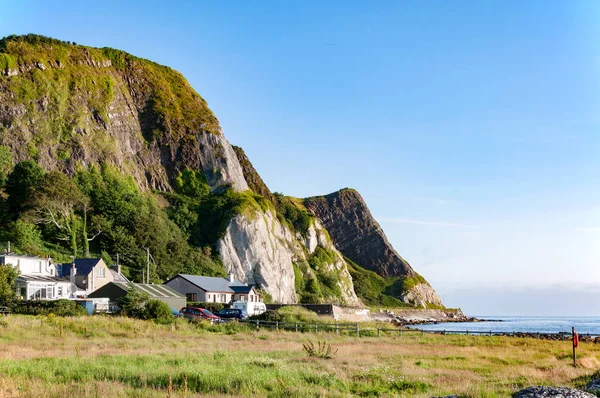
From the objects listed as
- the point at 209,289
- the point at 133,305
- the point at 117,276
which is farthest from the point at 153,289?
the point at 133,305

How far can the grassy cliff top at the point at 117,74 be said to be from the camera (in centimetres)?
10450

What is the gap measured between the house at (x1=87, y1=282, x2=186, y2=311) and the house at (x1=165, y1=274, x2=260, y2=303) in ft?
29.3

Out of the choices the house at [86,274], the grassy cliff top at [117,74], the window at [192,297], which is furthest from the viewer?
the grassy cliff top at [117,74]

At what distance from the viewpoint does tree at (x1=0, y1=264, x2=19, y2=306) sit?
51406mm

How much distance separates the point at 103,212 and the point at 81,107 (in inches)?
986

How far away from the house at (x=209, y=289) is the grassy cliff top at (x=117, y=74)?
42.2 meters

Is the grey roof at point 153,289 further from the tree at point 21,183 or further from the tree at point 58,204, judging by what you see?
the tree at point 21,183

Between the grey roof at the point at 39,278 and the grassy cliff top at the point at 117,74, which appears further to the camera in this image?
the grassy cliff top at the point at 117,74

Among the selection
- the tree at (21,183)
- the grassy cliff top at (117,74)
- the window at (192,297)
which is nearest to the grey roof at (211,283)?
the window at (192,297)

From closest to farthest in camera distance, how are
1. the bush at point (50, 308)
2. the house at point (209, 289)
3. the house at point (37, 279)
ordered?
1. the bush at point (50, 308)
2. the house at point (37, 279)
3. the house at point (209, 289)

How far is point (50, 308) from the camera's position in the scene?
49.5m

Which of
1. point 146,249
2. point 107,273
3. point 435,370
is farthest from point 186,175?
point 435,370

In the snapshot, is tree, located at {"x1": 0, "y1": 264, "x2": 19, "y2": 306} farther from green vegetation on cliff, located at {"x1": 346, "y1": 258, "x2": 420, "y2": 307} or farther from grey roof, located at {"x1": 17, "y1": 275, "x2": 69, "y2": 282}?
green vegetation on cliff, located at {"x1": 346, "y1": 258, "x2": 420, "y2": 307}

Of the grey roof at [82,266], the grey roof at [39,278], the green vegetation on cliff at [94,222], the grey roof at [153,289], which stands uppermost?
the green vegetation on cliff at [94,222]
